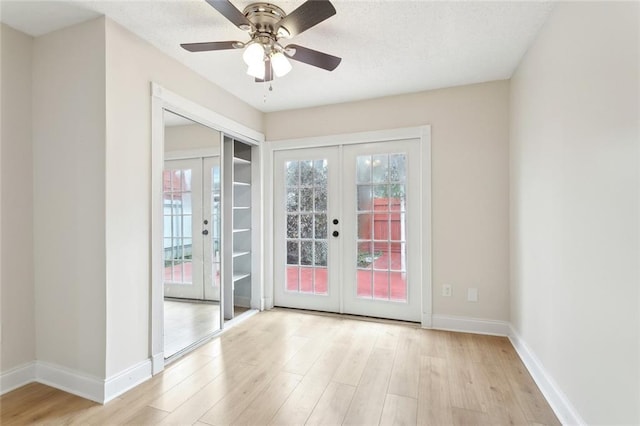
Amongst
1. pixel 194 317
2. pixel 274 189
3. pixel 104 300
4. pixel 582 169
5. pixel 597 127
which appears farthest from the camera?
pixel 274 189

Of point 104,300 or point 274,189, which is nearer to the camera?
point 104,300

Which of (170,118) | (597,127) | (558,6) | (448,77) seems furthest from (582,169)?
(170,118)

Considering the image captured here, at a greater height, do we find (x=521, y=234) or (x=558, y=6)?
(x=558, y=6)

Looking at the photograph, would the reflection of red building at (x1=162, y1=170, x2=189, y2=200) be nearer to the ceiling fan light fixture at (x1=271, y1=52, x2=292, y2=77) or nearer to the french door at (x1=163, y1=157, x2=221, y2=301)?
the french door at (x1=163, y1=157, x2=221, y2=301)

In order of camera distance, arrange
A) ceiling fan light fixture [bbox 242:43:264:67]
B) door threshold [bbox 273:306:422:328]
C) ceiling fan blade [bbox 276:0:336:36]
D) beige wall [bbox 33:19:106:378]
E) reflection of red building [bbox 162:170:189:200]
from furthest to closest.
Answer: door threshold [bbox 273:306:422:328], reflection of red building [bbox 162:170:189:200], beige wall [bbox 33:19:106:378], ceiling fan light fixture [bbox 242:43:264:67], ceiling fan blade [bbox 276:0:336:36]

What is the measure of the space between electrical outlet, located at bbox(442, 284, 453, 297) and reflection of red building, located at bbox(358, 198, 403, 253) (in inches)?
22.9

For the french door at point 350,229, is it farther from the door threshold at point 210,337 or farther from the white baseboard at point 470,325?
the door threshold at point 210,337

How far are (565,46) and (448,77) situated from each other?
3.96 ft

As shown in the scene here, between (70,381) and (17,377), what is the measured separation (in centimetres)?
39

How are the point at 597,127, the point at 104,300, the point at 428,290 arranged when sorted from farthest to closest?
the point at 428,290, the point at 104,300, the point at 597,127

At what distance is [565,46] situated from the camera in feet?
5.80

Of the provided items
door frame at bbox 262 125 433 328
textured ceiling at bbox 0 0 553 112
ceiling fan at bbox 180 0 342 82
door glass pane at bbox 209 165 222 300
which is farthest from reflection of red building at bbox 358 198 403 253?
ceiling fan at bbox 180 0 342 82

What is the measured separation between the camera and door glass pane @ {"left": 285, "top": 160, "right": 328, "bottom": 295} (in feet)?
12.2

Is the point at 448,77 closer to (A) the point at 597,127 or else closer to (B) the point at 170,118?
(A) the point at 597,127
